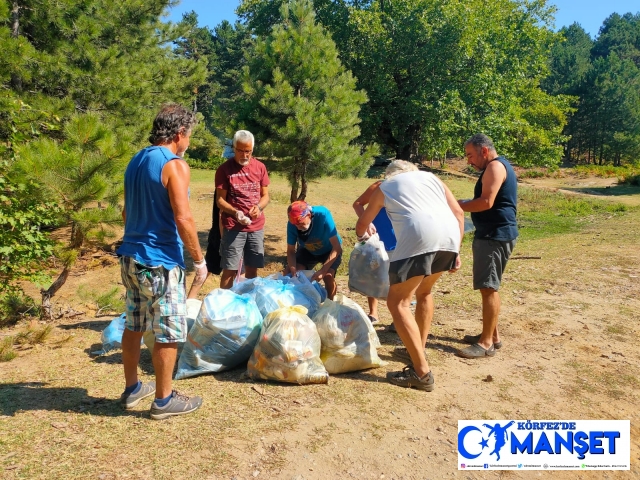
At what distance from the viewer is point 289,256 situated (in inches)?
183

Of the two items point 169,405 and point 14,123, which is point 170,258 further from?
point 14,123

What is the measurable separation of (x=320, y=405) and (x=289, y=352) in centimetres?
39

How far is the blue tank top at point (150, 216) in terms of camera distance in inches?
109

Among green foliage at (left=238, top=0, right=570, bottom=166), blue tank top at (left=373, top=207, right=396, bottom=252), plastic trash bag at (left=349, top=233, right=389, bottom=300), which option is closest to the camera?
plastic trash bag at (left=349, top=233, right=389, bottom=300)

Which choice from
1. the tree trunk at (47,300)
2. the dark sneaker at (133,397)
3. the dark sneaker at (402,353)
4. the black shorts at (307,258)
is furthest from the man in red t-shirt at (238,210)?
the dark sneaker at (133,397)

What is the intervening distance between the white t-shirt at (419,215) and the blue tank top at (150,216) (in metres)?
1.38

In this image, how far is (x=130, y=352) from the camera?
301 centimetres

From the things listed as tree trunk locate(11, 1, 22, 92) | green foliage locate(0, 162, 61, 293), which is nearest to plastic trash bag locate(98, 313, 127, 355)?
green foliage locate(0, 162, 61, 293)

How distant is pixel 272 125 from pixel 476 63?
833 cm

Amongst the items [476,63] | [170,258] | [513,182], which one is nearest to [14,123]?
[170,258]

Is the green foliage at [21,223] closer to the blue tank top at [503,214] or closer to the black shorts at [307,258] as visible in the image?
the black shorts at [307,258]

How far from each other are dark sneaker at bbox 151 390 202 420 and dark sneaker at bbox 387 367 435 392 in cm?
131

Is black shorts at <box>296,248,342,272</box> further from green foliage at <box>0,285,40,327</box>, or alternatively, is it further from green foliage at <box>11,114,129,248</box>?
green foliage at <box>0,285,40,327</box>

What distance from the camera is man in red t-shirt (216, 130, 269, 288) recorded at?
15.7 feet
